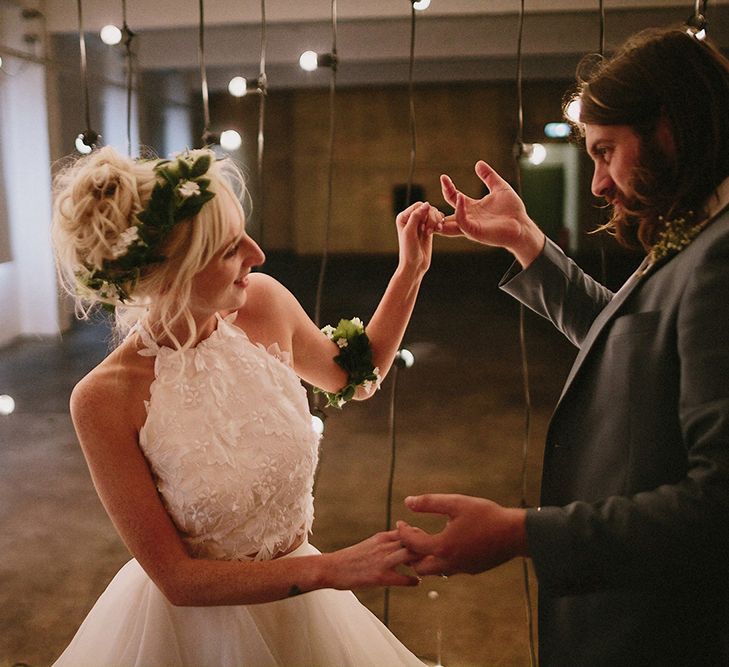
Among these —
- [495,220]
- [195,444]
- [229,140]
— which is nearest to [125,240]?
[195,444]

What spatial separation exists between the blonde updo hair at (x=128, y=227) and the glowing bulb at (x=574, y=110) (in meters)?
0.62

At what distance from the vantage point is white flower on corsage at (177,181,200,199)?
1334 millimetres

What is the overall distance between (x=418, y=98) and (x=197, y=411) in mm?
12158

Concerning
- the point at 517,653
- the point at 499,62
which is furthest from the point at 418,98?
the point at 517,653

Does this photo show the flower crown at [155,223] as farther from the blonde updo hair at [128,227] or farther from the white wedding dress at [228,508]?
the white wedding dress at [228,508]

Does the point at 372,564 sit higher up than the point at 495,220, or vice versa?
the point at 495,220

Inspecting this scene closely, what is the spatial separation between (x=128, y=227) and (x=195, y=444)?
1.31ft

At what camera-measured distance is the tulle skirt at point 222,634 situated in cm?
Answer: 146

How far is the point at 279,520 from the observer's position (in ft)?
4.87

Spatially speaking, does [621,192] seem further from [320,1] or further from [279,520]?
[320,1]

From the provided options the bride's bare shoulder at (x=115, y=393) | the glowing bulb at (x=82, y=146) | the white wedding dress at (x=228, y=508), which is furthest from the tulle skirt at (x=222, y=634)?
the glowing bulb at (x=82, y=146)

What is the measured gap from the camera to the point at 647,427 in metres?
1.11

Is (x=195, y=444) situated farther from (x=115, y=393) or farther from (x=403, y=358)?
(x=403, y=358)

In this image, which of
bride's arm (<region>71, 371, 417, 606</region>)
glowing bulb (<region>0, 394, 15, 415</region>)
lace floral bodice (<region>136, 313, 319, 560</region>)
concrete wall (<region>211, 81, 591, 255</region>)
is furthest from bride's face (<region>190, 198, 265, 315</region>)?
concrete wall (<region>211, 81, 591, 255</region>)
